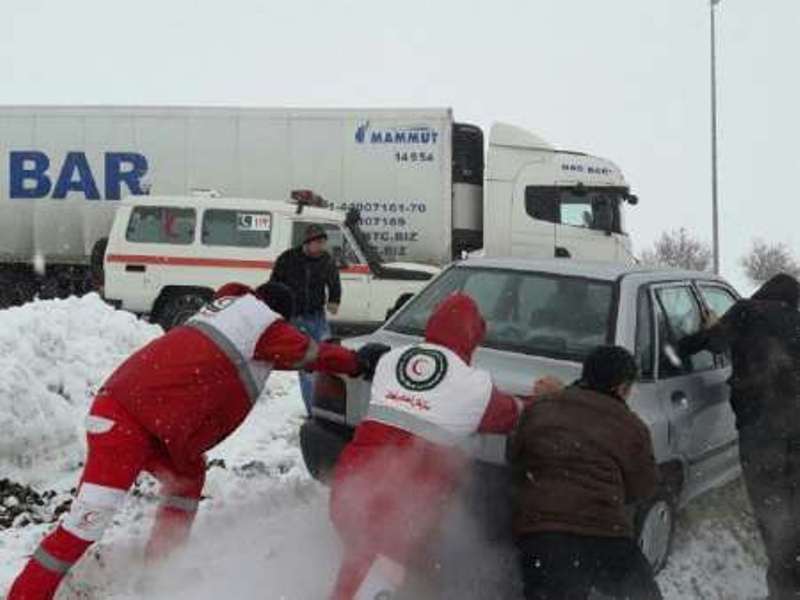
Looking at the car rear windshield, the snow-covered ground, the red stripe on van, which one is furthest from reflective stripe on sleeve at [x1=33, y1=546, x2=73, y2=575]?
the red stripe on van

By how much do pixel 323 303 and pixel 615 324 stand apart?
3600 mm

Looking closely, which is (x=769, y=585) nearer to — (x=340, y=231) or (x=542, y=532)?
(x=542, y=532)

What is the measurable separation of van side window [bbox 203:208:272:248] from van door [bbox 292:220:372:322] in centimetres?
45

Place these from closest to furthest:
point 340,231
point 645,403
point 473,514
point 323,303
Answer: point 473,514, point 645,403, point 323,303, point 340,231

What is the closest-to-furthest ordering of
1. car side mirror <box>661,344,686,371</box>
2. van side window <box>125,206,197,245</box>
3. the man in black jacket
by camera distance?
car side mirror <box>661,344,686,371</box> < the man in black jacket < van side window <box>125,206,197,245</box>

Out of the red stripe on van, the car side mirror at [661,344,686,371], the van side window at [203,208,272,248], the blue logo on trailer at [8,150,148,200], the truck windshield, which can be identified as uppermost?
the blue logo on trailer at [8,150,148,200]

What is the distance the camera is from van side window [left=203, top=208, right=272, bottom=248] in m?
12.4

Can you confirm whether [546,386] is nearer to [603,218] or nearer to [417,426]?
[417,426]

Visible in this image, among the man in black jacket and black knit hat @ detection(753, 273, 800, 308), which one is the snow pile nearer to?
the man in black jacket

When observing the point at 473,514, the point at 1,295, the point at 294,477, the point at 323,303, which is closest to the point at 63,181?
the point at 1,295

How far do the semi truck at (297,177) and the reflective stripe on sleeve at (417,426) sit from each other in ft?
38.7

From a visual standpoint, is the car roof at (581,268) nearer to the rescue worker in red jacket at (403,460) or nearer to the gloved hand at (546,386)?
the gloved hand at (546,386)

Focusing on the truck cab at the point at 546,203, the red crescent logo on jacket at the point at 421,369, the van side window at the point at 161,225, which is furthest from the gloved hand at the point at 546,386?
the truck cab at the point at 546,203

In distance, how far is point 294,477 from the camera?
18.5 ft
